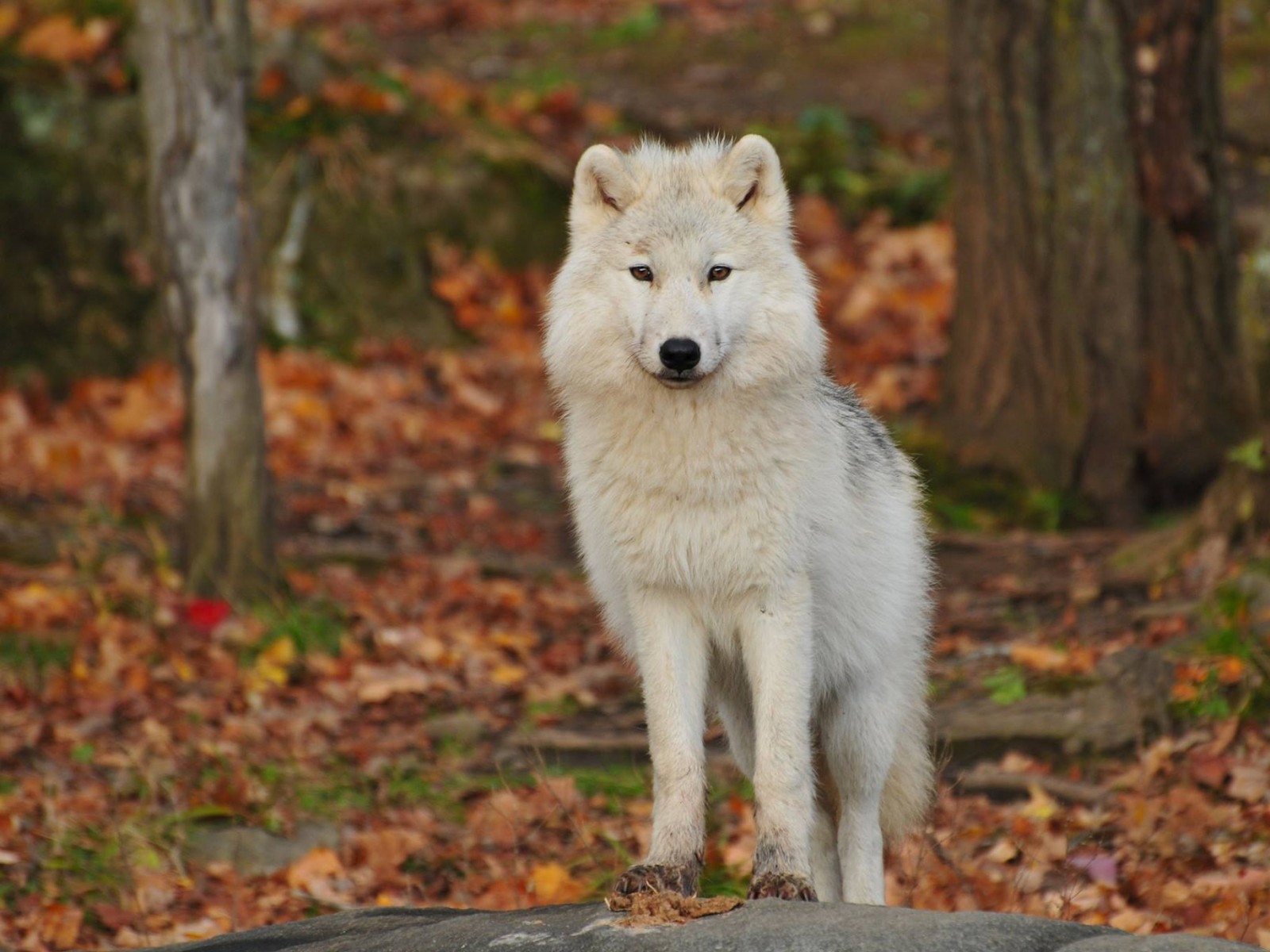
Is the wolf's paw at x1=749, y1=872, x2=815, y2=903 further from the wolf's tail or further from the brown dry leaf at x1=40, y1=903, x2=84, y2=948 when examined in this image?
the brown dry leaf at x1=40, y1=903, x2=84, y2=948

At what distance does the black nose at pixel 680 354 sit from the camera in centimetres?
452

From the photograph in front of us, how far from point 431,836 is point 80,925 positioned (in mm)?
1438

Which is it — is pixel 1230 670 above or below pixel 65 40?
below

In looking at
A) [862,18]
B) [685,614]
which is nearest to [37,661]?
[685,614]

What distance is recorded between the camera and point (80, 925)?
5.54 metres

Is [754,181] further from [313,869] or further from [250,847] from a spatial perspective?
[250,847]

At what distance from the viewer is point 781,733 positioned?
461 centimetres

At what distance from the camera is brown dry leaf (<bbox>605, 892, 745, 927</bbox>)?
13.5 feet

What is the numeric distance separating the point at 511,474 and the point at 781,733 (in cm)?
604

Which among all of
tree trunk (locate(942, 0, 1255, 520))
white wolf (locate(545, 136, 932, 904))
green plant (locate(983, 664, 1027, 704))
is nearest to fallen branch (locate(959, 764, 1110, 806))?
green plant (locate(983, 664, 1027, 704))

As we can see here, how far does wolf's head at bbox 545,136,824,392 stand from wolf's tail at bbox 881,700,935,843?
1450 millimetres

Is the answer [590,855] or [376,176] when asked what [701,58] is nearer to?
[376,176]

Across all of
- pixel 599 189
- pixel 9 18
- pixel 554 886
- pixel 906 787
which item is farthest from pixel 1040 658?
pixel 9 18

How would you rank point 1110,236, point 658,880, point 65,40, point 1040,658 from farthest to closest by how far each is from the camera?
1. point 65,40
2. point 1110,236
3. point 1040,658
4. point 658,880
